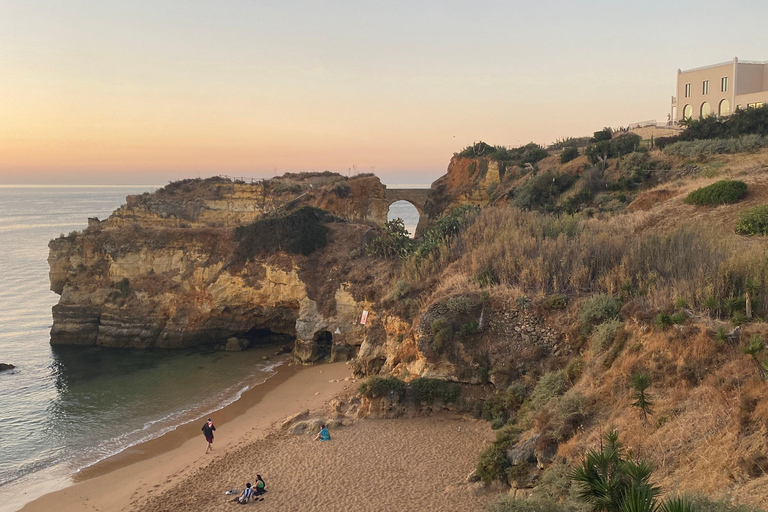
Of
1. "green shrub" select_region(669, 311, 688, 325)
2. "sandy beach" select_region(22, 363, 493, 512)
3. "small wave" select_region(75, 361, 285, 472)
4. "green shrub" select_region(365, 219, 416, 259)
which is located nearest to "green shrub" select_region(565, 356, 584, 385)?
"green shrub" select_region(669, 311, 688, 325)

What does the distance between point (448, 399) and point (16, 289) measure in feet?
149

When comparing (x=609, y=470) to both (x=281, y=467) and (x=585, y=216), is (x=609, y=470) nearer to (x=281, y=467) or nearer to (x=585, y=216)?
(x=281, y=467)

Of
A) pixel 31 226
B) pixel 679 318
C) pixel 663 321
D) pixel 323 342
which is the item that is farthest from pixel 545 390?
pixel 31 226

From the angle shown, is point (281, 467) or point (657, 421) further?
point (281, 467)

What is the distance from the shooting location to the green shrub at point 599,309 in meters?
13.6

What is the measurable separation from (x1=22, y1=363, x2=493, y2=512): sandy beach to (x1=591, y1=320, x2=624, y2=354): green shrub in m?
3.68

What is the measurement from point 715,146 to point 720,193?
11.4m

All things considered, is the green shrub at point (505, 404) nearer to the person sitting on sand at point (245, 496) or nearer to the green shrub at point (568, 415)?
the green shrub at point (568, 415)

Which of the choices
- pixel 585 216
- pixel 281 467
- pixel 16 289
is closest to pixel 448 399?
pixel 281 467

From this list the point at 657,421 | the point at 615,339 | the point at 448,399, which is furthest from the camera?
the point at 448,399

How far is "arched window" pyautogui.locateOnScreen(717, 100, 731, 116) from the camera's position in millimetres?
42934

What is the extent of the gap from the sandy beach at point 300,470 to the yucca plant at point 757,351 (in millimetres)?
5827

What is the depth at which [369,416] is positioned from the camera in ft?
53.3

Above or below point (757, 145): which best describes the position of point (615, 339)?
below
